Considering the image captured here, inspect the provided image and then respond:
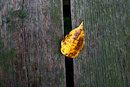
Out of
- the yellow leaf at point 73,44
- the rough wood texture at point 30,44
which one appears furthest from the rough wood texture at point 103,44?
the rough wood texture at point 30,44

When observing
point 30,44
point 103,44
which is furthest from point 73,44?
point 30,44

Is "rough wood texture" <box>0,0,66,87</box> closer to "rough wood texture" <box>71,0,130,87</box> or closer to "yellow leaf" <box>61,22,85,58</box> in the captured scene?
"yellow leaf" <box>61,22,85,58</box>

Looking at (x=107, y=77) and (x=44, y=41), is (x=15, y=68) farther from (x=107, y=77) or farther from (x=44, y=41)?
(x=107, y=77)

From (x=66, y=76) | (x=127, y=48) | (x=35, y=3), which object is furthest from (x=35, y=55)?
(x=127, y=48)

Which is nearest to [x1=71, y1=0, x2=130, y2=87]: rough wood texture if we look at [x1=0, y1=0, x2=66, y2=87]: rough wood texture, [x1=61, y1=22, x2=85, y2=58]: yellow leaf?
[x1=61, y1=22, x2=85, y2=58]: yellow leaf

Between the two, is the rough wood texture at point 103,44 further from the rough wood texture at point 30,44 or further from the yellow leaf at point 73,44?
the rough wood texture at point 30,44
